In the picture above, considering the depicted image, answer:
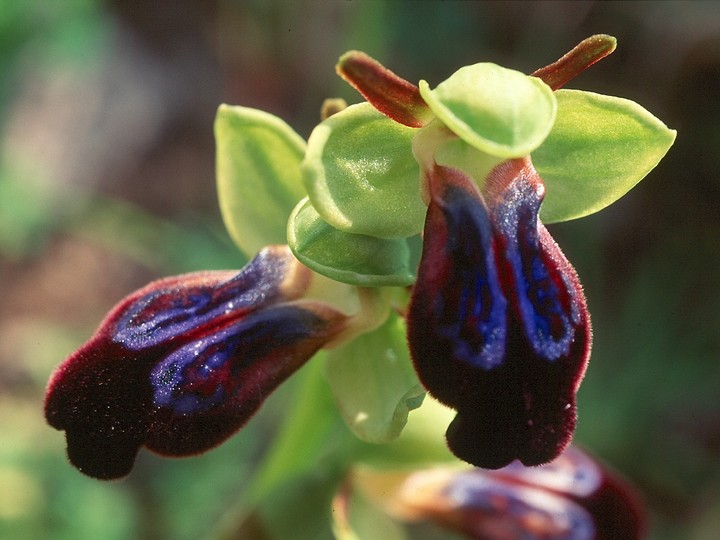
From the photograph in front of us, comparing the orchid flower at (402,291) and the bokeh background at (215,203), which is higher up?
the orchid flower at (402,291)

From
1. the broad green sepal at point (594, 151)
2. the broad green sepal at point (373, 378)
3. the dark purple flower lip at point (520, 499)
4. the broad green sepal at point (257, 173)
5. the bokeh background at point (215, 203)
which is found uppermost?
the broad green sepal at point (594, 151)

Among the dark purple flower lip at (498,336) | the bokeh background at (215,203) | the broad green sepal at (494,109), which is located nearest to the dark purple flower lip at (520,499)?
the dark purple flower lip at (498,336)

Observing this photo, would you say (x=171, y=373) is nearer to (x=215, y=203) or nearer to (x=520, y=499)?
(x=520, y=499)

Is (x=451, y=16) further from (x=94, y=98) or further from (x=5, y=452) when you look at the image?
(x=5, y=452)

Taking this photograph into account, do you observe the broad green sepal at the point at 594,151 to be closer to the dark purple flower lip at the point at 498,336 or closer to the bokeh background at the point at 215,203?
the dark purple flower lip at the point at 498,336

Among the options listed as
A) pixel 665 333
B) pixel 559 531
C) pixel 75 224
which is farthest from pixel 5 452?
pixel 665 333

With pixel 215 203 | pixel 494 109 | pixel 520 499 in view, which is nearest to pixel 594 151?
pixel 494 109
